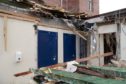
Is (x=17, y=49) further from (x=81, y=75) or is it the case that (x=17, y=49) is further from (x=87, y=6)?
(x=87, y=6)

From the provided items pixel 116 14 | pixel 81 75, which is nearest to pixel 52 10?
pixel 116 14

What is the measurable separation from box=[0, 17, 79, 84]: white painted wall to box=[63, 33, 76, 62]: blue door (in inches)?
75.7

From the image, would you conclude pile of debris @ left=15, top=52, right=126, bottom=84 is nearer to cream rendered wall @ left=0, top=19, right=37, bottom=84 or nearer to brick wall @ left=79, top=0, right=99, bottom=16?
cream rendered wall @ left=0, top=19, right=37, bottom=84

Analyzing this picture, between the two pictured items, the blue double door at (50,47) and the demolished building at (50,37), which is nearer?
the demolished building at (50,37)

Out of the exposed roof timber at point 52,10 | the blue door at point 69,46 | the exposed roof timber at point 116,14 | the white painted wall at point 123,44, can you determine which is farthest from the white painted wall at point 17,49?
the white painted wall at point 123,44

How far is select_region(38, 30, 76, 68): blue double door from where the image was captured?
32.3ft

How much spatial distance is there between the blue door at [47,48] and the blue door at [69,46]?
72cm

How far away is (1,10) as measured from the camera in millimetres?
8156

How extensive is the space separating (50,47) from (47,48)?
0.22 metres

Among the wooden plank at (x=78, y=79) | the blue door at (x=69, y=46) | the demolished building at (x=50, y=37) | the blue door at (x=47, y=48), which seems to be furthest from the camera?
the blue door at (x=69, y=46)

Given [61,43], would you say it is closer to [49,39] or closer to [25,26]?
[49,39]

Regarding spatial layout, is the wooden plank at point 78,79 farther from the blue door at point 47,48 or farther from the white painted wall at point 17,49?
the blue door at point 47,48

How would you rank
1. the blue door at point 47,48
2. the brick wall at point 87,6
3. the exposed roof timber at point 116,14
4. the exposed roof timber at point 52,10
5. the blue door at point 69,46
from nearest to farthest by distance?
the exposed roof timber at point 52,10 < the exposed roof timber at point 116,14 < the blue door at point 47,48 < the blue door at point 69,46 < the brick wall at point 87,6

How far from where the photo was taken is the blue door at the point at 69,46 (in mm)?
11195
